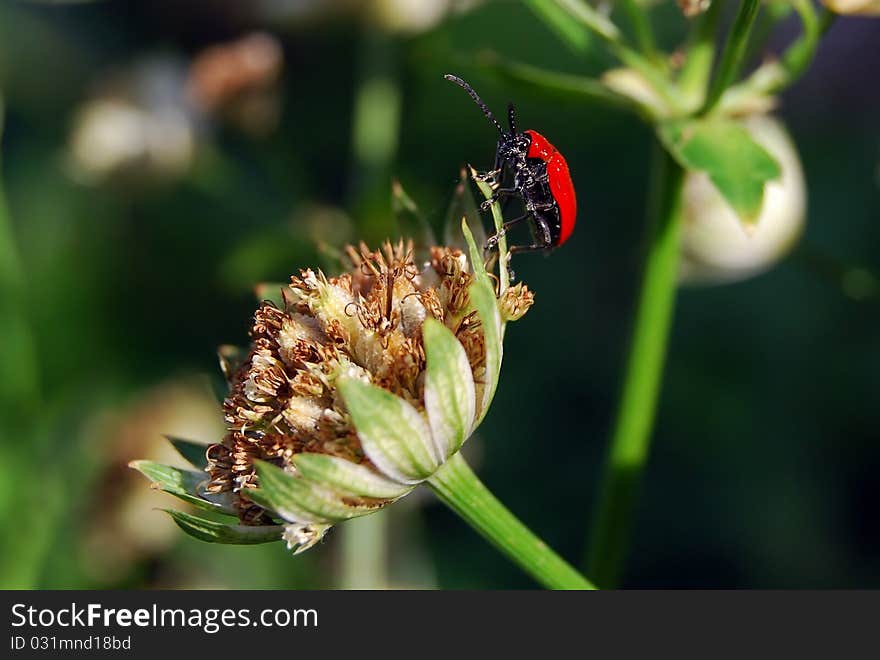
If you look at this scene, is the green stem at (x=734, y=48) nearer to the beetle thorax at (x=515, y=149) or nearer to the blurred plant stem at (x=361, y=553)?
the beetle thorax at (x=515, y=149)

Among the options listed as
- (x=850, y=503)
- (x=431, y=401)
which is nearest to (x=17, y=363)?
(x=431, y=401)

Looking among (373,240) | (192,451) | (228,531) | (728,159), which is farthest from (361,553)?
(728,159)

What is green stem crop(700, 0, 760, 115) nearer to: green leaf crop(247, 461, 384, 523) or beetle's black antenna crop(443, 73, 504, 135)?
beetle's black antenna crop(443, 73, 504, 135)

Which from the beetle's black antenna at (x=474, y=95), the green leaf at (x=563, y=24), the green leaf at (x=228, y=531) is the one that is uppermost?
the green leaf at (x=563, y=24)

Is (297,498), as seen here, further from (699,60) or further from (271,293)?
(699,60)

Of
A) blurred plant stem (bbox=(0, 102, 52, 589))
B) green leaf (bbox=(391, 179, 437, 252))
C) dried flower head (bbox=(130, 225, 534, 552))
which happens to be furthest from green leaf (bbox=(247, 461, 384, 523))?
blurred plant stem (bbox=(0, 102, 52, 589))

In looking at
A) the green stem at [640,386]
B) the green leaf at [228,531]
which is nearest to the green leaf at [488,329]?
the green leaf at [228,531]
